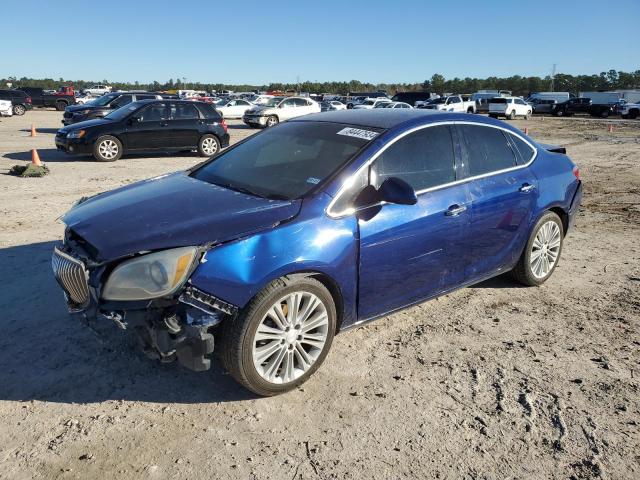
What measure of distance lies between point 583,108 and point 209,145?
135 ft

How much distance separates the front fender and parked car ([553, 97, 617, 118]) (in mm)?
48597

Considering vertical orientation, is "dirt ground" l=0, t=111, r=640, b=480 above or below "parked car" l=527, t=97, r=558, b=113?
below

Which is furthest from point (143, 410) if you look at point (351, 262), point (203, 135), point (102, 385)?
point (203, 135)

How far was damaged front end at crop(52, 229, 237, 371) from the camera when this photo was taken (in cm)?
289

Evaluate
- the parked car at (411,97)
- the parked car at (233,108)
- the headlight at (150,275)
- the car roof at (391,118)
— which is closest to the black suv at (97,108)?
the parked car at (233,108)

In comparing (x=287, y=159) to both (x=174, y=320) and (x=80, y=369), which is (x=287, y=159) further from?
(x=80, y=369)

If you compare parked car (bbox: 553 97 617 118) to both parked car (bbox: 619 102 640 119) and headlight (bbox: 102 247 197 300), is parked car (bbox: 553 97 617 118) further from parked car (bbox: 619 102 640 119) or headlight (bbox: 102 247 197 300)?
headlight (bbox: 102 247 197 300)

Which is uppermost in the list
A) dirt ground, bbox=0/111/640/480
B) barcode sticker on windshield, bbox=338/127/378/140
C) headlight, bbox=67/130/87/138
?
barcode sticker on windshield, bbox=338/127/378/140

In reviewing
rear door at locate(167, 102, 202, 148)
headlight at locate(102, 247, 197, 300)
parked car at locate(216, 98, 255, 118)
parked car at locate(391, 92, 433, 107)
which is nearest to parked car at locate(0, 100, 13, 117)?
parked car at locate(216, 98, 255, 118)

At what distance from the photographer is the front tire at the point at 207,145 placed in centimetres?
1441

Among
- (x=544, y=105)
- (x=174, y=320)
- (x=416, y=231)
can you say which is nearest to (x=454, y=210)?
(x=416, y=231)

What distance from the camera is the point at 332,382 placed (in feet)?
11.4

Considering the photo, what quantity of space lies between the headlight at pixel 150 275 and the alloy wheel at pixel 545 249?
11.2 feet

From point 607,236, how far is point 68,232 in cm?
663
